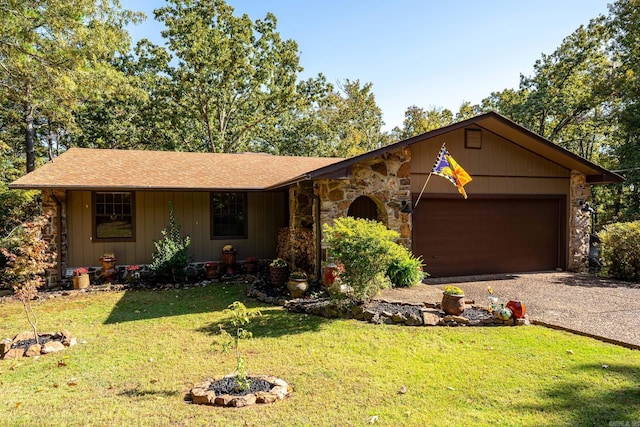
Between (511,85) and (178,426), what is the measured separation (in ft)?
87.7

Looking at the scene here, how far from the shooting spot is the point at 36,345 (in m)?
5.18

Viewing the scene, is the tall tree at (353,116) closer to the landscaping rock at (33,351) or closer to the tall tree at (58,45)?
the tall tree at (58,45)

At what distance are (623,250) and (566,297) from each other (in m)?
3.39

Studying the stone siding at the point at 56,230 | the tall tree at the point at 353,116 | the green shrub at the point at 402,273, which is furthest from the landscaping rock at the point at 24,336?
the tall tree at the point at 353,116

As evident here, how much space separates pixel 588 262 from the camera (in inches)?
435

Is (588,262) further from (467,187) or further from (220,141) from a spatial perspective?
(220,141)

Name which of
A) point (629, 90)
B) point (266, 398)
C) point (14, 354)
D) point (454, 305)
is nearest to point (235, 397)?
point (266, 398)

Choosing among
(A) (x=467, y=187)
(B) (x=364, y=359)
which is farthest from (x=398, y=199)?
(B) (x=364, y=359)

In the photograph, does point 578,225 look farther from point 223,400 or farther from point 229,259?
point 223,400

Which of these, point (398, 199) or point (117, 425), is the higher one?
point (398, 199)

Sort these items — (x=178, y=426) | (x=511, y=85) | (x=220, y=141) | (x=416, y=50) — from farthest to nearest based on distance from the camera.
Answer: (x=511, y=85)
(x=220, y=141)
(x=416, y=50)
(x=178, y=426)

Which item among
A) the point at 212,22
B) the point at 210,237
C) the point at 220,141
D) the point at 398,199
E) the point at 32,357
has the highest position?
the point at 212,22

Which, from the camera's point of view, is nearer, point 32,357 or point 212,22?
point 32,357

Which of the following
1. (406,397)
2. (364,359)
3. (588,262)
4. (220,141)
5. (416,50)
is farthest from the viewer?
(220,141)
